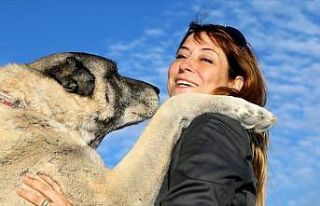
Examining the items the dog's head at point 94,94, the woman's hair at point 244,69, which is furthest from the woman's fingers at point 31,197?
the woman's hair at point 244,69

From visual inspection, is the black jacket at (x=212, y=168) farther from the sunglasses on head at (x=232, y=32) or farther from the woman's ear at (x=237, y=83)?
the sunglasses on head at (x=232, y=32)

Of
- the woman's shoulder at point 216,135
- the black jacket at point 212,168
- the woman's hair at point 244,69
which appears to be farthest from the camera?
the woman's hair at point 244,69

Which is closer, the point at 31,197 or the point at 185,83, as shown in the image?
the point at 31,197

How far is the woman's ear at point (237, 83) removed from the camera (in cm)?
521

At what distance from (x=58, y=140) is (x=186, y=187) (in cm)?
178

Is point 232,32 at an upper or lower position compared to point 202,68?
upper

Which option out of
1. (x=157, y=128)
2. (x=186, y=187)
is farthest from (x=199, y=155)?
(x=157, y=128)

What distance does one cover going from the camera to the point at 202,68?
203 inches

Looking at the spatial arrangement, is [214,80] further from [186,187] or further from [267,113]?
[186,187]

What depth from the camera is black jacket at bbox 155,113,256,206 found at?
3.61 meters

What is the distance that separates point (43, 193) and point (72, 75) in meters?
1.55

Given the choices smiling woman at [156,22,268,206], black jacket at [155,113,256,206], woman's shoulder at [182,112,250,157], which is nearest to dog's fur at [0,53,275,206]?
smiling woman at [156,22,268,206]

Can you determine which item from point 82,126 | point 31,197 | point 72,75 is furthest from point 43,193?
point 72,75

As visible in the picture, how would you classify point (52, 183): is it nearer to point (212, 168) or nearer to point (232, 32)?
point (212, 168)
